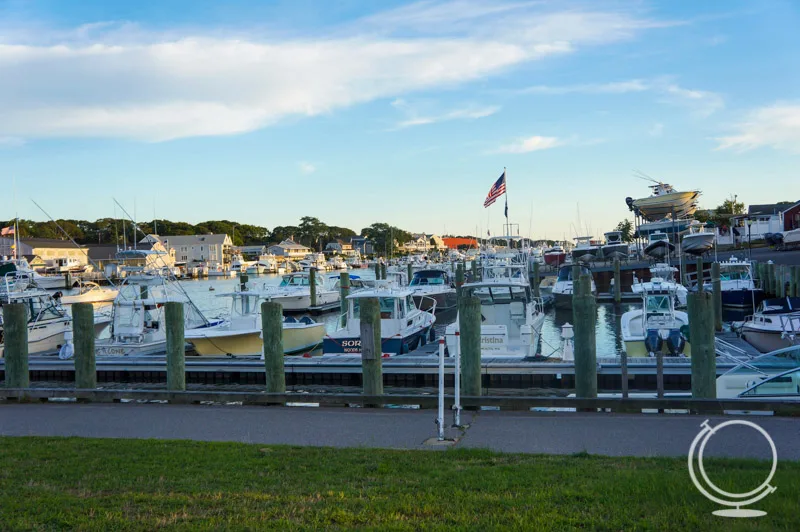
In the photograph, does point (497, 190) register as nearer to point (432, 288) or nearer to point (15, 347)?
point (432, 288)

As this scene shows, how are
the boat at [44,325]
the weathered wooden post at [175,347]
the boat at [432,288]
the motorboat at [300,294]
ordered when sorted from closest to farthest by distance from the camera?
the weathered wooden post at [175,347]
the boat at [44,325]
the boat at [432,288]
the motorboat at [300,294]

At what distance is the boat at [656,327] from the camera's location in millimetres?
22328

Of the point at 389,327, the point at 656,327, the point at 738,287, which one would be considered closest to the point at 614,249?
the point at 738,287

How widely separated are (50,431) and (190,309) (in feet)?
63.4

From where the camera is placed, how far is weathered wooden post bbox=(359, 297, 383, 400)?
520 inches

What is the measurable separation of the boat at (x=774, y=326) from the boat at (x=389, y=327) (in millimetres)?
11746

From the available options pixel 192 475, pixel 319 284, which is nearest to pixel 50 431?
pixel 192 475

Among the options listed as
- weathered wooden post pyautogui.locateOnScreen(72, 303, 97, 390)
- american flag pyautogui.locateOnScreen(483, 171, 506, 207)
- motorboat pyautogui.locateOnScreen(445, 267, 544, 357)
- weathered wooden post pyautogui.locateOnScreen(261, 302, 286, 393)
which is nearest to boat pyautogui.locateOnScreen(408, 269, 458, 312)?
american flag pyautogui.locateOnScreen(483, 171, 506, 207)

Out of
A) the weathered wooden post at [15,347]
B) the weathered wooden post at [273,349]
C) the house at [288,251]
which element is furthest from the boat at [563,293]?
the house at [288,251]

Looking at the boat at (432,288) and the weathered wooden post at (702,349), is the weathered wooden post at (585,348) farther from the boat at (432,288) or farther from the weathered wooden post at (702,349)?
the boat at (432,288)

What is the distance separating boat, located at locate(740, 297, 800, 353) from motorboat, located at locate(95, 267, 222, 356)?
20.5 metres

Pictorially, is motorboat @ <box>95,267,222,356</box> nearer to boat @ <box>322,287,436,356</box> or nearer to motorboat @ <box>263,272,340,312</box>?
boat @ <box>322,287,436,356</box>

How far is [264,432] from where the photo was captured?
35.1 ft

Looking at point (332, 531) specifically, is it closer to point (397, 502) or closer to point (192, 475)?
point (397, 502)
